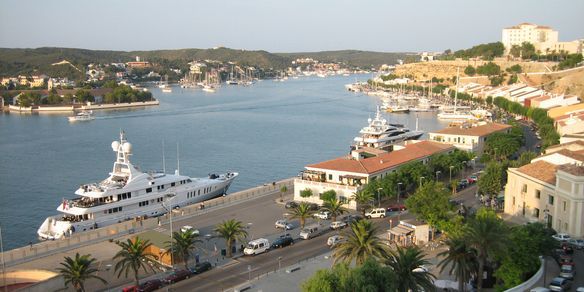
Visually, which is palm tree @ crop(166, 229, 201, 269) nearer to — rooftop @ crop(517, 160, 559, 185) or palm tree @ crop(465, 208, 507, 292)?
palm tree @ crop(465, 208, 507, 292)

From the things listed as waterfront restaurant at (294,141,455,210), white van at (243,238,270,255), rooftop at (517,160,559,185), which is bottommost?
white van at (243,238,270,255)

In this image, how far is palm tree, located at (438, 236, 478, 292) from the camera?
1600 centimetres

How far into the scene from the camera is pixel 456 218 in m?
20.7

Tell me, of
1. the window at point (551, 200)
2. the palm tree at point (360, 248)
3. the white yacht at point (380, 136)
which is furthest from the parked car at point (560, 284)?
the white yacht at point (380, 136)

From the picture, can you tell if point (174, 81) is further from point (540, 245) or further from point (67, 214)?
point (540, 245)

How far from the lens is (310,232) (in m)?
23.8

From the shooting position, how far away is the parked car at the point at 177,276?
18.7 m

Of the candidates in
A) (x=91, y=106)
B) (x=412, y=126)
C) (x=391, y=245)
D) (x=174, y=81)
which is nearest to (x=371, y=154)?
(x=391, y=245)

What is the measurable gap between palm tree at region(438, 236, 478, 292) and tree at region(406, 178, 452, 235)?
16.5 feet

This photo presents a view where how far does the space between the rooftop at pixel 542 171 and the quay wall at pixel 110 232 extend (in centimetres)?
1294

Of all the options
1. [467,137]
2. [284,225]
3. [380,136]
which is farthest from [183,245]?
[467,137]

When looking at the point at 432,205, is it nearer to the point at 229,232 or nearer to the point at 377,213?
the point at 377,213

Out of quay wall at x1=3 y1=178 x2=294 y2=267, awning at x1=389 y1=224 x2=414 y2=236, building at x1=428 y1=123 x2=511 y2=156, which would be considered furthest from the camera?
building at x1=428 y1=123 x2=511 y2=156

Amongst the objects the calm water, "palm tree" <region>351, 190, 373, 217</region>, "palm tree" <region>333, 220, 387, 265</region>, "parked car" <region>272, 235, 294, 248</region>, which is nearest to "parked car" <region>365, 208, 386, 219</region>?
"palm tree" <region>351, 190, 373, 217</region>
